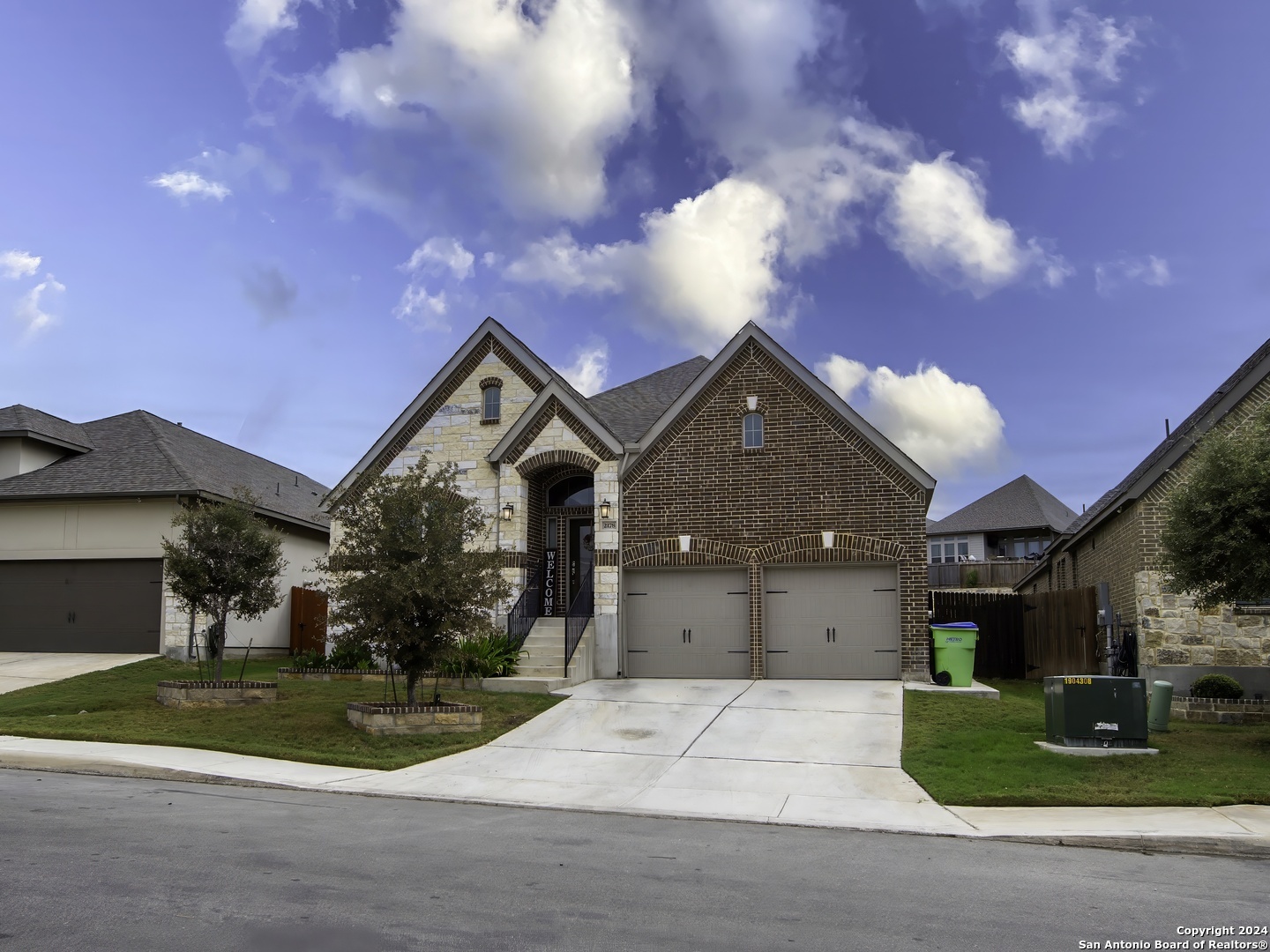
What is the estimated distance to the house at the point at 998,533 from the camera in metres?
49.1

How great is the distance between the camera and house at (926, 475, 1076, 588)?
49078mm

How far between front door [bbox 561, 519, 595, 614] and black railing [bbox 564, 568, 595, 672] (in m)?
0.17

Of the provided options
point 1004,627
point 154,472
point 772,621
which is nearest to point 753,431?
point 772,621

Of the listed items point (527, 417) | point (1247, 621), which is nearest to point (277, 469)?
point (527, 417)

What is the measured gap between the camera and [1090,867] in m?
8.28

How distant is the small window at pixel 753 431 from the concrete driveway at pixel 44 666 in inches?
557

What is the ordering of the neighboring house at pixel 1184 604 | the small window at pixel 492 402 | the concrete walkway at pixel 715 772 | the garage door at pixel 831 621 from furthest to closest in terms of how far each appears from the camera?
1. the small window at pixel 492 402
2. the garage door at pixel 831 621
3. the neighboring house at pixel 1184 604
4. the concrete walkway at pixel 715 772

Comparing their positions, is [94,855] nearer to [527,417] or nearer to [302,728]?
[302,728]

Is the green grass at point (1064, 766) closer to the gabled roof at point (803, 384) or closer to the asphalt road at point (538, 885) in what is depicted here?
the asphalt road at point (538, 885)

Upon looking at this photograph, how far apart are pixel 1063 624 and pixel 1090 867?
16.2m

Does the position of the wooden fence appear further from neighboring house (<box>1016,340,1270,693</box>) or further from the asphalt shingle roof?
the asphalt shingle roof

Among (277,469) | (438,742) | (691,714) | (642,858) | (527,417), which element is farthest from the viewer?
(277,469)

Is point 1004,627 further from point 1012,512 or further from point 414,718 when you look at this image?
point 1012,512

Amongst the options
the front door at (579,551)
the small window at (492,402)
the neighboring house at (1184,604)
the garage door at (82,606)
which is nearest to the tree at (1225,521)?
the neighboring house at (1184,604)
